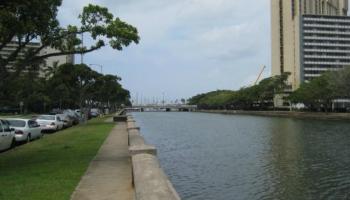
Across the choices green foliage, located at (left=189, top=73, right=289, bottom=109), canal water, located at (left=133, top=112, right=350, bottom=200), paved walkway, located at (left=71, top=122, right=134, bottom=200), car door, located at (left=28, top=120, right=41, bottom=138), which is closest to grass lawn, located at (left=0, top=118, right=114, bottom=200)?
paved walkway, located at (left=71, top=122, right=134, bottom=200)

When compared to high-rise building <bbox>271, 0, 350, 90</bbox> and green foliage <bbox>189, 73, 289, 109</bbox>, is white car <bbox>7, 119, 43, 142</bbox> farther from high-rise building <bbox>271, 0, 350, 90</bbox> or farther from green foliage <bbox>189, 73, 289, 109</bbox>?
Answer: high-rise building <bbox>271, 0, 350, 90</bbox>

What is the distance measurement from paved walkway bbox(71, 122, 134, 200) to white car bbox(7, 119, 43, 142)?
9.55 metres

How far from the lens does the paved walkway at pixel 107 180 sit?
1230 centimetres

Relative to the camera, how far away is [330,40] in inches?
7657

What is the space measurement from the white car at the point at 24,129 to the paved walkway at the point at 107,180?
31.3 ft

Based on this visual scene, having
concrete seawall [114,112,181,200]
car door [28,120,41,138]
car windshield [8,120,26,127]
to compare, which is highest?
car windshield [8,120,26,127]

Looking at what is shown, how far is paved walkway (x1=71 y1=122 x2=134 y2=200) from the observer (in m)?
12.3

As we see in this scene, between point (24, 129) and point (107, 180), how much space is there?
1709cm

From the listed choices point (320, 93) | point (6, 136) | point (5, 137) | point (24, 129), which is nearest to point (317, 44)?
point (320, 93)

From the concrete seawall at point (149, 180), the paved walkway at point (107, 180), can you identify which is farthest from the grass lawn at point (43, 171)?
the concrete seawall at point (149, 180)

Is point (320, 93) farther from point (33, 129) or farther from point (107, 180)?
point (107, 180)

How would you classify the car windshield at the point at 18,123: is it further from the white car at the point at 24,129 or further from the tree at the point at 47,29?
the tree at the point at 47,29

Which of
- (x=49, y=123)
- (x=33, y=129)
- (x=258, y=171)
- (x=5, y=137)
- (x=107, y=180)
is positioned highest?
(x=49, y=123)

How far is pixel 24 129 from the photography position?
30.3 metres
